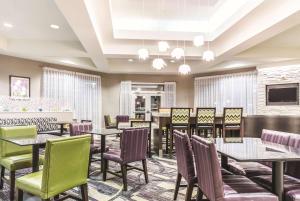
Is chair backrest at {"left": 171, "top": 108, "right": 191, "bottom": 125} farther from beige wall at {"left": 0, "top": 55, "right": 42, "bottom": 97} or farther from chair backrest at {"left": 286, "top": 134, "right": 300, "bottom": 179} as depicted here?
beige wall at {"left": 0, "top": 55, "right": 42, "bottom": 97}

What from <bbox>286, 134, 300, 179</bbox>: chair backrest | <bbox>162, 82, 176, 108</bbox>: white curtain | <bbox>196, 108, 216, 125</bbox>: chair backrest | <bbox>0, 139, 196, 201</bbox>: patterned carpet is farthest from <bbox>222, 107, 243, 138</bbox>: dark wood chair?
<bbox>162, 82, 176, 108</bbox>: white curtain

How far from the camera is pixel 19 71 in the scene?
7746mm

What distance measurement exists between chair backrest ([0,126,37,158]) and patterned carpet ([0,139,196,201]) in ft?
1.85

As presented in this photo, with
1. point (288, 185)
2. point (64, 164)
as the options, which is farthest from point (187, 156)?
point (64, 164)

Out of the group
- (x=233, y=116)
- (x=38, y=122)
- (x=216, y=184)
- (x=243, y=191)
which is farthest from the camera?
(x=38, y=122)

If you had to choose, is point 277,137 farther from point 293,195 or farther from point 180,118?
point 180,118

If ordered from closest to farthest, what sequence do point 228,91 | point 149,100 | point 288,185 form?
1. point 288,185
2. point 228,91
3. point 149,100

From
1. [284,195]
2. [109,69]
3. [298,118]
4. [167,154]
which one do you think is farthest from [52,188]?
[109,69]

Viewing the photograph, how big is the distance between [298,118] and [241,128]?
5.09 ft

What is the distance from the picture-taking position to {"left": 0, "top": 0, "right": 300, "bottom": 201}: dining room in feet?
8.43

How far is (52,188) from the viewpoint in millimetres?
2400

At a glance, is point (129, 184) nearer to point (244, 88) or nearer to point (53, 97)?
point (53, 97)

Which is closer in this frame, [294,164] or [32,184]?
[32,184]

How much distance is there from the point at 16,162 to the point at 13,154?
1.45 feet
